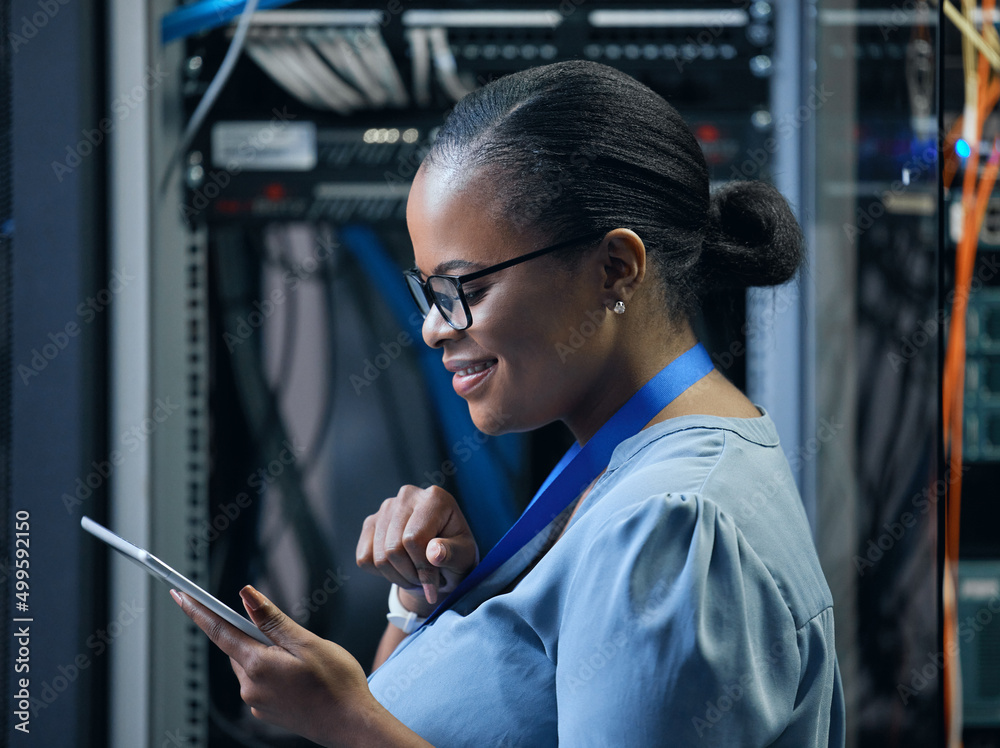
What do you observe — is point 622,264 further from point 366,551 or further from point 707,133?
point 707,133

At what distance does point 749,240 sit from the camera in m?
0.72

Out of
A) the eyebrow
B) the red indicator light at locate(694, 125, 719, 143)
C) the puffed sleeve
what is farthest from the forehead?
the red indicator light at locate(694, 125, 719, 143)

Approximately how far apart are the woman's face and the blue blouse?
0.29ft

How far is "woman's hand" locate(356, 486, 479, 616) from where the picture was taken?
754 millimetres

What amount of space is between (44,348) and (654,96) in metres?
0.81

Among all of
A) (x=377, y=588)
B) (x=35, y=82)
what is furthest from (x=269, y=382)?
(x=35, y=82)

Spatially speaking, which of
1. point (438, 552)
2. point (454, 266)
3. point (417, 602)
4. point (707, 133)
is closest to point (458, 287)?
point (454, 266)

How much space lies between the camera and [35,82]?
0.90 metres

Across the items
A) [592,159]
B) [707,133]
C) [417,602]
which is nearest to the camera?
[592,159]

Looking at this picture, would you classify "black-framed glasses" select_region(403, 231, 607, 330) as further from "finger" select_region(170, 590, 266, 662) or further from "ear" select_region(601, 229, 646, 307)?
"finger" select_region(170, 590, 266, 662)

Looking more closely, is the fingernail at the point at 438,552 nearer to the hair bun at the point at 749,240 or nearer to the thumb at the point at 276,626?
the thumb at the point at 276,626

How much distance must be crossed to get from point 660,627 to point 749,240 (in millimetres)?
430

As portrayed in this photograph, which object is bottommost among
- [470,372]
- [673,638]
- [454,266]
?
[673,638]

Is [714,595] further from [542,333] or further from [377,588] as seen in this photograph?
[377,588]
